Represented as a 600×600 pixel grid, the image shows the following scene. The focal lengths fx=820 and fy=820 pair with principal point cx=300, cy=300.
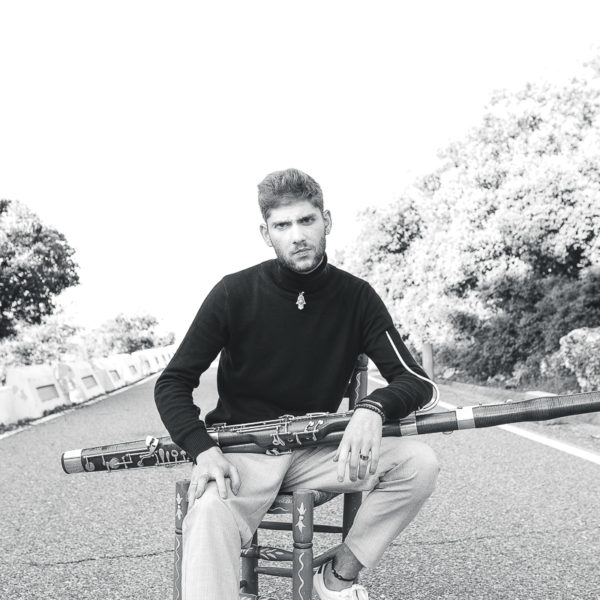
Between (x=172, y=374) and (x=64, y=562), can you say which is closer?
(x=172, y=374)

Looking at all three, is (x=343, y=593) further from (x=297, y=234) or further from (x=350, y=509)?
(x=297, y=234)

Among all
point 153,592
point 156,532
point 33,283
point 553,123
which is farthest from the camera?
point 33,283

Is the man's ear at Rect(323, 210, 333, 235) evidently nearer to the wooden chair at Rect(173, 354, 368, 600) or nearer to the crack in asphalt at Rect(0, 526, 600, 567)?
the wooden chair at Rect(173, 354, 368, 600)

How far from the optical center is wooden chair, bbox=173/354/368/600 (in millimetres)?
2588

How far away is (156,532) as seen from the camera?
4.52 meters

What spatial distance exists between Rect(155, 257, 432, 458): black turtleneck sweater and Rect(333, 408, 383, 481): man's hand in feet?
0.92

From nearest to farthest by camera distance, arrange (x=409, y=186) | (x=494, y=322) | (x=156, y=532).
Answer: (x=156, y=532), (x=494, y=322), (x=409, y=186)

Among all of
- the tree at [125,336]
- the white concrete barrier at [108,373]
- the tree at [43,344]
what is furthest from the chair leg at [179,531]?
the tree at [125,336]

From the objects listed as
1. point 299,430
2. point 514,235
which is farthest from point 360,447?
point 514,235

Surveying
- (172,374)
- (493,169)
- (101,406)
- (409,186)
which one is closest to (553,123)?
(493,169)

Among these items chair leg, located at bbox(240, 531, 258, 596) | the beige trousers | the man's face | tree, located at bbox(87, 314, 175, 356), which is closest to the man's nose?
the man's face

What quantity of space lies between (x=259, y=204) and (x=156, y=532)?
7.64 feet

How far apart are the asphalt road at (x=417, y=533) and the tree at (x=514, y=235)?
22.1 feet

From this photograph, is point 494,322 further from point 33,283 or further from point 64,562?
point 64,562
